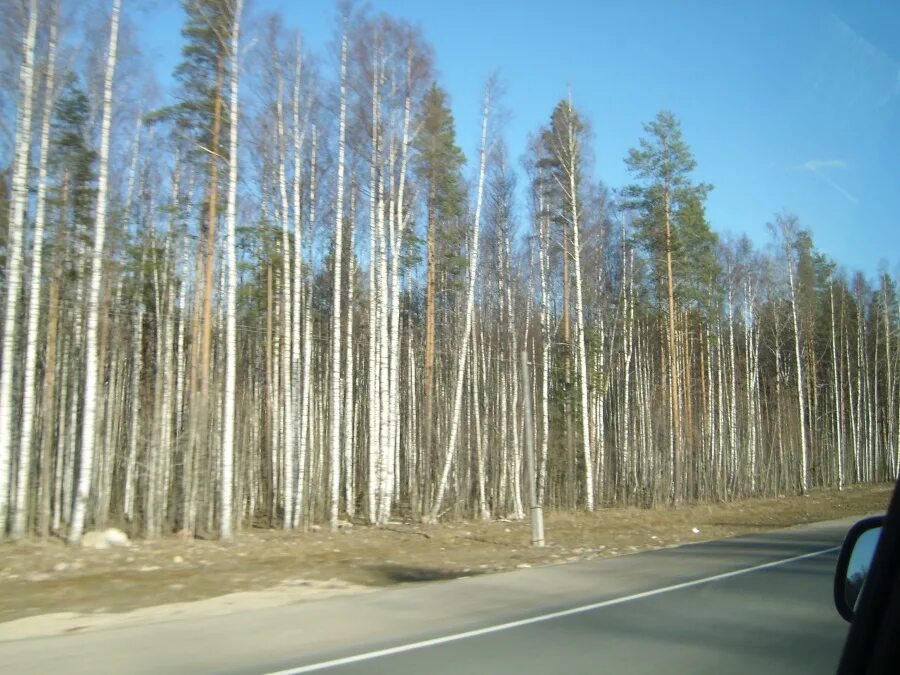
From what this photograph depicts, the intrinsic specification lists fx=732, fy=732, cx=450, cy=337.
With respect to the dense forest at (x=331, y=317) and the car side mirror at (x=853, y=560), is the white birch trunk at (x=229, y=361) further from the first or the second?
the car side mirror at (x=853, y=560)

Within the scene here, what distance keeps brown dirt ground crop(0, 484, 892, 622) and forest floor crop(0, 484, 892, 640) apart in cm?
3

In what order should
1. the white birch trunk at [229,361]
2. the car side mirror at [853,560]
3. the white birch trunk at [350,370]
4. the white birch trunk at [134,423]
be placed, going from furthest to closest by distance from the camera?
the white birch trunk at [350,370] → the white birch trunk at [134,423] → the white birch trunk at [229,361] → the car side mirror at [853,560]

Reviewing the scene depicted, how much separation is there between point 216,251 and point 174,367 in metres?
6.34

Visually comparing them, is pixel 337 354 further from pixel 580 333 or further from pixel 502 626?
pixel 502 626

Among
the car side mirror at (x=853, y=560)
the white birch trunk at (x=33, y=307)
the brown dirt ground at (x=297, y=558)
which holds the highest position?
the white birch trunk at (x=33, y=307)

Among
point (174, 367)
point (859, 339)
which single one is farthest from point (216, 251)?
point (859, 339)

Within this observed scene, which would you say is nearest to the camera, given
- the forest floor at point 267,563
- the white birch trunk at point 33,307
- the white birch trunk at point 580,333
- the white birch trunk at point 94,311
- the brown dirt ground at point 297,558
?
the forest floor at point 267,563

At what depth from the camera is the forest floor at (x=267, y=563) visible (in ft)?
35.7

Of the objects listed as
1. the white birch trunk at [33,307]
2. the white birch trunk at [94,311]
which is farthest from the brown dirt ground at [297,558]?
the white birch trunk at [33,307]

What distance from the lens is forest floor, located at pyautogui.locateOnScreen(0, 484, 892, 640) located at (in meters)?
10.9

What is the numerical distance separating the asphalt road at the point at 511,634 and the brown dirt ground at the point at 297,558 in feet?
10.4

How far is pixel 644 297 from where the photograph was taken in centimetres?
3922

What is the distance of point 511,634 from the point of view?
8.01m

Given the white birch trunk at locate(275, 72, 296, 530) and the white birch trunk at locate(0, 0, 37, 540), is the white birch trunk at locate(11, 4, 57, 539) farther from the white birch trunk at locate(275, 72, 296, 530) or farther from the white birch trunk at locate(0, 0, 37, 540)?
the white birch trunk at locate(275, 72, 296, 530)
